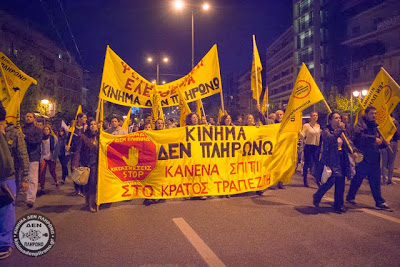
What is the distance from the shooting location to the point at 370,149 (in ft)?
19.2

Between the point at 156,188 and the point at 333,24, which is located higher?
the point at 333,24

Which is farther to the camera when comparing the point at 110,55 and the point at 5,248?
the point at 110,55

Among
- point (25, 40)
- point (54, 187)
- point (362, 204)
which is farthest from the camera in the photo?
point (25, 40)

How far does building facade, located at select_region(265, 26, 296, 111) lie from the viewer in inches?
2563

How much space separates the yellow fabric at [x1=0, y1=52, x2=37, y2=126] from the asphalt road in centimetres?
186

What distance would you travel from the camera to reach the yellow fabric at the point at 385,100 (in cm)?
657

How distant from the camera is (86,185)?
20.4 feet

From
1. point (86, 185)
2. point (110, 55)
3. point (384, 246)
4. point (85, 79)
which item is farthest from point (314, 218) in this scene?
point (85, 79)

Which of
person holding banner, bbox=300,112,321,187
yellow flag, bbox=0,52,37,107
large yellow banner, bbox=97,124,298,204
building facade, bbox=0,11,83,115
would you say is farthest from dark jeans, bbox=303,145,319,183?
building facade, bbox=0,11,83,115

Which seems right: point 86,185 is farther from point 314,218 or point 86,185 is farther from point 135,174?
point 314,218

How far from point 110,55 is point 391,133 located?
19.7ft

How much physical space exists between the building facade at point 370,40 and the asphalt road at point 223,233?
38414 millimetres

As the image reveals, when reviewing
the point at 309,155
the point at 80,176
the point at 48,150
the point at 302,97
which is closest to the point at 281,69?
the point at 309,155

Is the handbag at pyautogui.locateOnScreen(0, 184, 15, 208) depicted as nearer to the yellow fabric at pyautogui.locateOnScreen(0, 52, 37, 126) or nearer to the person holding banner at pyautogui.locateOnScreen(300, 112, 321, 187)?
the yellow fabric at pyautogui.locateOnScreen(0, 52, 37, 126)
